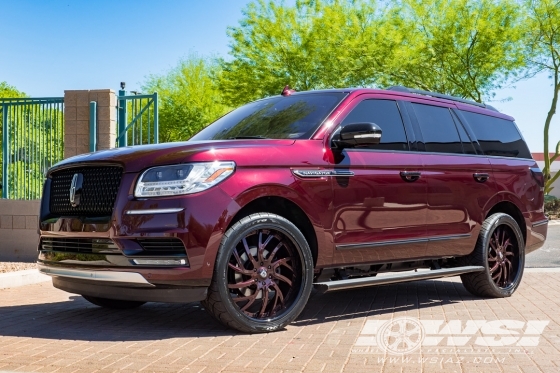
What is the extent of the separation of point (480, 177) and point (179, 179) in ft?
12.1

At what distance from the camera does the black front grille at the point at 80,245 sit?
5875mm

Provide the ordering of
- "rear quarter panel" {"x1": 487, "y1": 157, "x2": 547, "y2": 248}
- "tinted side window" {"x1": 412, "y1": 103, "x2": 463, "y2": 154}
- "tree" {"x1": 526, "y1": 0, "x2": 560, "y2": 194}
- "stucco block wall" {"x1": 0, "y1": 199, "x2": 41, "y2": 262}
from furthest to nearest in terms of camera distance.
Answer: "tree" {"x1": 526, "y1": 0, "x2": 560, "y2": 194}, "stucco block wall" {"x1": 0, "y1": 199, "x2": 41, "y2": 262}, "rear quarter panel" {"x1": 487, "y1": 157, "x2": 547, "y2": 248}, "tinted side window" {"x1": 412, "y1": 103, "x2": 463, "y2": 154}

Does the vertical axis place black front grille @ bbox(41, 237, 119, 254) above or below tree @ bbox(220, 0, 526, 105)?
below

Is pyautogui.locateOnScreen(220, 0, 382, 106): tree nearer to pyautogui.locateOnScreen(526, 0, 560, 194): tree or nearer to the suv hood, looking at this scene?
pyautogui.locateOnScreen(526, 0, 560, 194): tree

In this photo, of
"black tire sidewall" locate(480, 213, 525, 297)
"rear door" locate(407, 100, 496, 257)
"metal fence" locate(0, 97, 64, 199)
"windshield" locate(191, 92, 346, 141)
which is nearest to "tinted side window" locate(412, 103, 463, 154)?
"rear door" locate(407, 100, 496, 257)

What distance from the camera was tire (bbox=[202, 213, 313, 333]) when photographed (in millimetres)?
5820

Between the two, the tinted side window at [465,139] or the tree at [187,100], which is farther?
the tree at [187,100]

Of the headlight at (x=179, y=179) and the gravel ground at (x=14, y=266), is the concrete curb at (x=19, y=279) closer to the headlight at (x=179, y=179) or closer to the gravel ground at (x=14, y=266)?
the gravel ground at (x=14, y=266)

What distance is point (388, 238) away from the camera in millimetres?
6980

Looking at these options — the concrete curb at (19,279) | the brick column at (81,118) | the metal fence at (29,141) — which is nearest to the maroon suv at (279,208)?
the concrete curb at (19,279)

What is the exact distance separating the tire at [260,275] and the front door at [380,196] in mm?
478

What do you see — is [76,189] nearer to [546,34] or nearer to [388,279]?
[388,279]

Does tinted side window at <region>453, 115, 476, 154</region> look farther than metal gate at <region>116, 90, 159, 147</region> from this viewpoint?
No

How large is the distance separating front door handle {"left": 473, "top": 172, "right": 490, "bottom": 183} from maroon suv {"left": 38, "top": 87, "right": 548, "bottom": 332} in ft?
0.07
